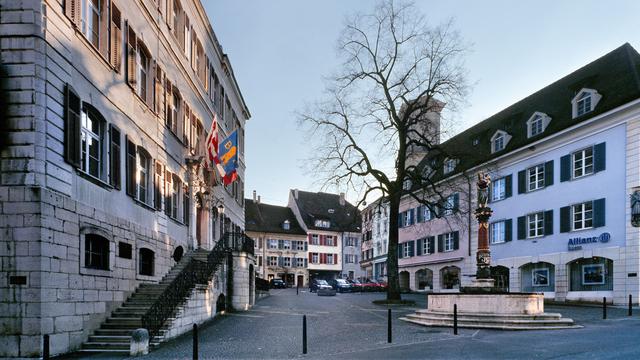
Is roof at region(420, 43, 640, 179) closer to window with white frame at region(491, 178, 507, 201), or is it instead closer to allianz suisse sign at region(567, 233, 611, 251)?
window with white frame at region(491, 178, 507, 201)

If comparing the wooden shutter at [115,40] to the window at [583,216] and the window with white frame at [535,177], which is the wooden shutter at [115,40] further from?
the window with white frame at [535,177]

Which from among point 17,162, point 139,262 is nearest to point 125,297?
point 139,262

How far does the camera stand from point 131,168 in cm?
1759

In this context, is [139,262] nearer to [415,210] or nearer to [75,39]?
[75,39]

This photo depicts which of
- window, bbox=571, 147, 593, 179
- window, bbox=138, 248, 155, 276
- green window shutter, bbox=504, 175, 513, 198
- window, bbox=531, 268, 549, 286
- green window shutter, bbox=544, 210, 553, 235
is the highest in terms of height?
window, bbox=571, 147, 593, 179

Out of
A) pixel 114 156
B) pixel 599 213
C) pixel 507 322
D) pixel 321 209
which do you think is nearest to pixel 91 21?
pixel 114 156

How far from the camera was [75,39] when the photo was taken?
13906 mm

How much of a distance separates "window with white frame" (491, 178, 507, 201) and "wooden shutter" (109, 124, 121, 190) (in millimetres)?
29914

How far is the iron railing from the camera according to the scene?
1481cm

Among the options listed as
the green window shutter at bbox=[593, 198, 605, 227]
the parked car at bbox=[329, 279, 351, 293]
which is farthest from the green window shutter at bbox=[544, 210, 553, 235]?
the parked car at bbox=[329, 279, 351, 293]

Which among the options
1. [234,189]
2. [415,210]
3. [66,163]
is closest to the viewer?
[66,163]

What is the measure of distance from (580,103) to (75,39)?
28.8 meters

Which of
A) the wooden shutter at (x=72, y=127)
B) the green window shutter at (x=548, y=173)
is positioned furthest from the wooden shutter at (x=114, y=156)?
the green window shutter at (x=548, y=173)

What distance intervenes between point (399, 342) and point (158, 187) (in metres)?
9.82
